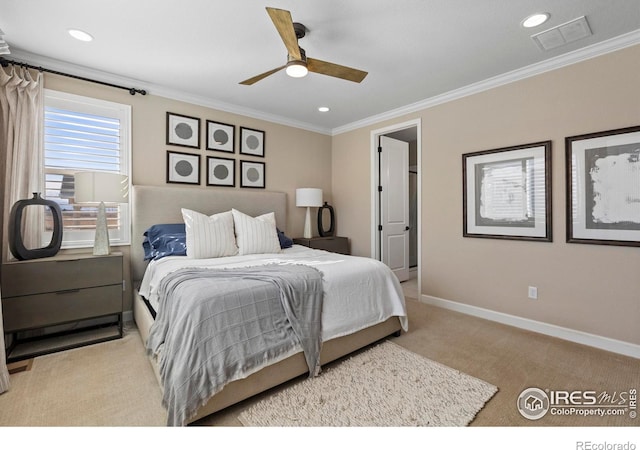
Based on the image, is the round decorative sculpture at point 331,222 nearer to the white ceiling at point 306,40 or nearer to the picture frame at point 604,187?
the white ceiling at point 306,40

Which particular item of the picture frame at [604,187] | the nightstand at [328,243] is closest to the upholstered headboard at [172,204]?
the nightstand at [328,243]

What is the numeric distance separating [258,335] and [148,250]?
2011 millimetres

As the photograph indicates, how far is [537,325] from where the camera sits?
2857 millimetres

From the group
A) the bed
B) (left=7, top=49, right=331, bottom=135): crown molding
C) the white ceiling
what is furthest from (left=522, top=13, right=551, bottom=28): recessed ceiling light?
(left=7, top=49, right=331, bottom=135): crown molding

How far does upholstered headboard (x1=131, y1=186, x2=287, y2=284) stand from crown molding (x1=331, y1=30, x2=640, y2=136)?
7.18 feet

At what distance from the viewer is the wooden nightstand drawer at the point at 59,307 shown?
7.45ft

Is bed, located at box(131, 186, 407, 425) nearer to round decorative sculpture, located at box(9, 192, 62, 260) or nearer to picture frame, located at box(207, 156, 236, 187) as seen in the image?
picture frame, located at box(207, 156, 236, 187)

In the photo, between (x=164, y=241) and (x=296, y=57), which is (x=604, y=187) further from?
(x=164, y=241)

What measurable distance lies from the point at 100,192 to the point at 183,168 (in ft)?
3.46

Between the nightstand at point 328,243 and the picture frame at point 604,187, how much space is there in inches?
108

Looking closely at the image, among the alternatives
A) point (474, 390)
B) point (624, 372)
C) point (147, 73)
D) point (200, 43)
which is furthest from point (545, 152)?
point (147, 73)

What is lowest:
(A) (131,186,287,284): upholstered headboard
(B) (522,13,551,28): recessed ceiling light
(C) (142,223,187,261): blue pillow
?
(C) (142,223,187,261): blue pillow

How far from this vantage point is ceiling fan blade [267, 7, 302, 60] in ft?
5.57

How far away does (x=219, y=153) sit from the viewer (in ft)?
12.5
